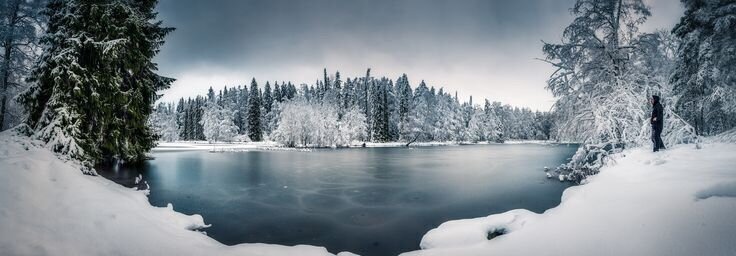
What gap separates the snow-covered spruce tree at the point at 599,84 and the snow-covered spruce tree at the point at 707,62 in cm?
423

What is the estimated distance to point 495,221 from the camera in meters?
7.30

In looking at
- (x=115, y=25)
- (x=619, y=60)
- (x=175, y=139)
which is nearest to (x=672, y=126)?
(x=619, y=60)

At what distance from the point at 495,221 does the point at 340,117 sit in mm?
62001

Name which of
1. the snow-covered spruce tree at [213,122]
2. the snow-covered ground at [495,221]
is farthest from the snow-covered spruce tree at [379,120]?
the snow-covered ground at [495,221]

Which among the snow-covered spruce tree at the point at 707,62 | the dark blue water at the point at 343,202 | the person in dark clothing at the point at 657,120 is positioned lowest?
the dark blue water at the point at 343,202

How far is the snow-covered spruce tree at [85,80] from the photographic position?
10555mm

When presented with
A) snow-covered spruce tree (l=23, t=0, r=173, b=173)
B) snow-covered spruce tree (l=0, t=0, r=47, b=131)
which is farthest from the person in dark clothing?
snow-covered spruce tree (l=0, t=0, r=47, b=131)

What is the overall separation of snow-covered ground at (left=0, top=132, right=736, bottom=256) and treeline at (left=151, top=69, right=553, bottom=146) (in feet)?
152

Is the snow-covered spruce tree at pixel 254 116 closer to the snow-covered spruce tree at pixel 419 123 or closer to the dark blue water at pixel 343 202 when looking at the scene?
the snow-covered spruce tree at pixel 419 123

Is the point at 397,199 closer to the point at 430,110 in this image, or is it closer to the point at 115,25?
the point at 115,25

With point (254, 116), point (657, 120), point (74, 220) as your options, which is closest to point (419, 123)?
point (254, 116)

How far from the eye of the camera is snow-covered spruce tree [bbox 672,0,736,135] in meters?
14.7

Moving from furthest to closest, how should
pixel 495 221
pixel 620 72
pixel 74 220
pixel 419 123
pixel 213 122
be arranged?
1. pixel 419 123
2. pixel 213 122
3. pixel 620 72
4. pixel 495 221
5. pixel 74 220

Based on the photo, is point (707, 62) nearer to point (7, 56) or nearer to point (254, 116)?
point (7, 56)
